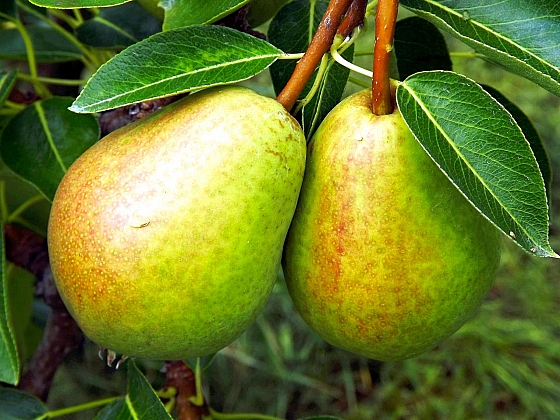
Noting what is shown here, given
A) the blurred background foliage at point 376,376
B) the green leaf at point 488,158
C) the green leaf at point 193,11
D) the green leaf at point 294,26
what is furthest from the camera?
the blurred background foliage at point 376,376

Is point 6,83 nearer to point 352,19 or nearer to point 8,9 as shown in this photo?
point 8,9

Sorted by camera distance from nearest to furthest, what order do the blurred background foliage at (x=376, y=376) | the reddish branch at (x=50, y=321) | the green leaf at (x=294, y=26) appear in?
1. the green leaf at (x=294, y=26)
2. the reddish branch at (x=50, y=321)
3. the blurred background foliage at (x=376, y=376)

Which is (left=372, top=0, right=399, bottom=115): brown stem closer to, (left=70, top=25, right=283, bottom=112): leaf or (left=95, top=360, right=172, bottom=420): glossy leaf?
(left=70, top=25, right=283, bottom=112): leaf

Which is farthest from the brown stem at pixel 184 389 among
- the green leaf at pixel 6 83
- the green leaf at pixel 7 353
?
the green leaf at pixel 6 83

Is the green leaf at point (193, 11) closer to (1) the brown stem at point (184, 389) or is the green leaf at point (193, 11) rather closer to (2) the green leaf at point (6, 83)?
(2) the green leaf at point (6, 83)

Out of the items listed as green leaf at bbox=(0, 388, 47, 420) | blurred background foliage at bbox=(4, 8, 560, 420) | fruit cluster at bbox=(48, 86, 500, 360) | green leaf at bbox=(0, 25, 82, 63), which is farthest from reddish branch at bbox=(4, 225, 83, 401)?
blurred background foliage at bbox=(4, 8, 560, 420)

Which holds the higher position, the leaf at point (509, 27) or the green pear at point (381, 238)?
the leaf at point (509, 27)
